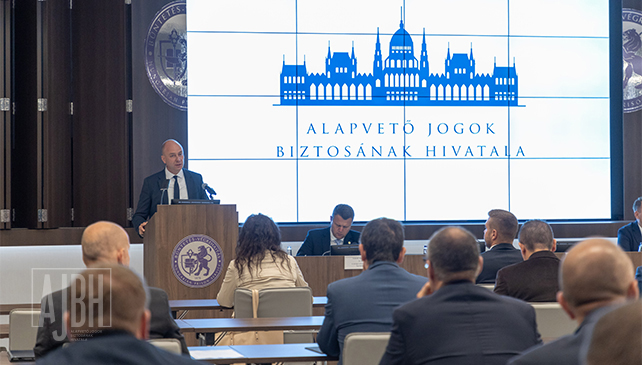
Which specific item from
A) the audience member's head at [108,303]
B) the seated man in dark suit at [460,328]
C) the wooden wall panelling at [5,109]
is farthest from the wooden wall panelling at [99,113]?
the audience member's head at [108,303]

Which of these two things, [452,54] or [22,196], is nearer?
[22,196]

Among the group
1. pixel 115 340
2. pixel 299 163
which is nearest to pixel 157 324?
pixel 115 340

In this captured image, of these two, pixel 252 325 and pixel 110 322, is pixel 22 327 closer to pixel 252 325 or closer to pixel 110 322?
pixel 252 325

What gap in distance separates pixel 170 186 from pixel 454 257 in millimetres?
4274

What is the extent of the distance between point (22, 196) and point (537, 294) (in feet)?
18.1

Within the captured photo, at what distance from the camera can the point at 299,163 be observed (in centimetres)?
786

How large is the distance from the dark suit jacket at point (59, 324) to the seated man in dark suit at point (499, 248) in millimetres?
2401

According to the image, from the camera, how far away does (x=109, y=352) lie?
1.52 meters

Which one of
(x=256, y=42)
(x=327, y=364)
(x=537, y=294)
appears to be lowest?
(x=327, y=364)

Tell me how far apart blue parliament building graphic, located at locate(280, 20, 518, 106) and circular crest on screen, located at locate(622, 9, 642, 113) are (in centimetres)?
141

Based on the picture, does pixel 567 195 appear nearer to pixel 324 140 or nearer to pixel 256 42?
pixel 324 140

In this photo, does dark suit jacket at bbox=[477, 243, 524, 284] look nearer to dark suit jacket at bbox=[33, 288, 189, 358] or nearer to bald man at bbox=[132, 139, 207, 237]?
dark suit jacket at bbox=[33, 288, 189, 358]

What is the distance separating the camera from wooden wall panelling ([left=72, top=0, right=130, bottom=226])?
291 inches

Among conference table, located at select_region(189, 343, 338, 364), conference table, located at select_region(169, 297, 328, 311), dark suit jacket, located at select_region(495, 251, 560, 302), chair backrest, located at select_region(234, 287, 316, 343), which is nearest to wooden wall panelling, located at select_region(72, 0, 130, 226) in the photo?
conference table, located at select_region(169, 297, 328, 311)
